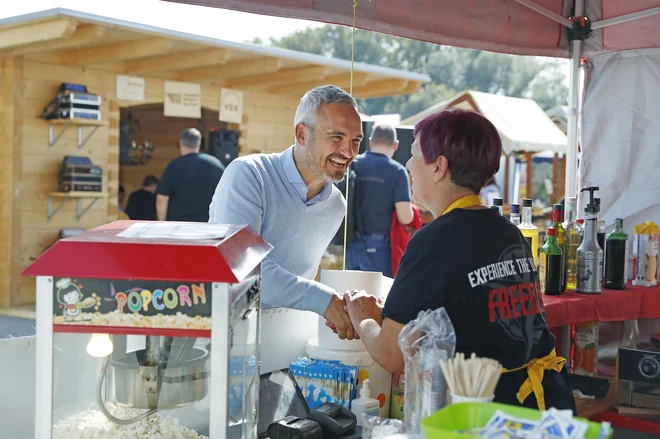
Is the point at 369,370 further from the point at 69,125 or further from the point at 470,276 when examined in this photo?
the point at 69,125

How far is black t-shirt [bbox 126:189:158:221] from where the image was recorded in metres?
8.62

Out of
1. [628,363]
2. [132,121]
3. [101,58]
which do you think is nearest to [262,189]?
[628,363]

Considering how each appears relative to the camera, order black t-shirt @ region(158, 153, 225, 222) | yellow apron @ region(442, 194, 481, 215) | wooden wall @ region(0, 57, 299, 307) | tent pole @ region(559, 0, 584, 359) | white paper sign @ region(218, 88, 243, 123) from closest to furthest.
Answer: yellow apron @ region(442, 194, 481, 215) < tent pole @ region(559, 0, 584, 359) < black t-shirt @ region(158, 153, 225, 222) < wooden wall @ region(0, 57, 299, 307) < white paper sign @ region(218, 88, 243, 123)

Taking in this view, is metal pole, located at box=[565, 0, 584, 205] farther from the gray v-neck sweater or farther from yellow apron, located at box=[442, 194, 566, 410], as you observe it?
yellow apron, located at box=[442, 194, 566, 410]

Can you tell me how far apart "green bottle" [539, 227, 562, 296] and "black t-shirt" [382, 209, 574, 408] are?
1444 mm

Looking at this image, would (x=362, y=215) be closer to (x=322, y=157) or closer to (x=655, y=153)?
(x=655, y=153)

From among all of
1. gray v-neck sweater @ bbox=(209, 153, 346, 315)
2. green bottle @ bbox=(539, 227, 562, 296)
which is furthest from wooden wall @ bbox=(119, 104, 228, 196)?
gray v-neck sweater @ bbox=(209, 153, 346, 315)

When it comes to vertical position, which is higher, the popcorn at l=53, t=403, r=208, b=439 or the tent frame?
the tent frame

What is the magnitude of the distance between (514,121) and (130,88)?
759 centimetres

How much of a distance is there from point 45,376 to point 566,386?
4.15ft

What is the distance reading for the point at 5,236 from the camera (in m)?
7.31

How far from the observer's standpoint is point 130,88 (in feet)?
26.8

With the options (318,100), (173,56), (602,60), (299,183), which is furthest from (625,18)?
(173,56)

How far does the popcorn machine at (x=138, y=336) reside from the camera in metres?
1.41
